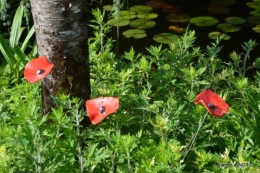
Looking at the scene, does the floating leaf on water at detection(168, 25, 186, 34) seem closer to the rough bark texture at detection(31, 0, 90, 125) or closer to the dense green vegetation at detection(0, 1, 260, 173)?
the dense green vegetation at detection(0, 1, 260, 173)

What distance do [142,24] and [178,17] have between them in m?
0.42

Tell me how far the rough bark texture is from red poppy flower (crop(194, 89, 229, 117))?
21.0 inches

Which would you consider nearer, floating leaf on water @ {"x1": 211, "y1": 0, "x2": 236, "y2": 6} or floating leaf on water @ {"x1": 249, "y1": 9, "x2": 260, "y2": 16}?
floating leaf on water @ {"x1": 249, "y1": 9, "x2": 260, "y2": 16}

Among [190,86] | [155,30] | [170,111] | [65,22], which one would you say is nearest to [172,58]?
[190,86]

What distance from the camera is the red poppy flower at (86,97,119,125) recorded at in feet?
5.82

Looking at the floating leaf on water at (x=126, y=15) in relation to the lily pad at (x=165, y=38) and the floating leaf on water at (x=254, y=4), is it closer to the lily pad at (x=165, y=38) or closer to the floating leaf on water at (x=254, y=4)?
the lily pad at (x=165, y=38)

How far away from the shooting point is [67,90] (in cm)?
198

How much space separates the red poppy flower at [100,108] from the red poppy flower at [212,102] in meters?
0.30

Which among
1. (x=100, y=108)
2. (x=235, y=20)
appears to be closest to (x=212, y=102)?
(x=100, y=108)

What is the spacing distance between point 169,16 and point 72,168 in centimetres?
345

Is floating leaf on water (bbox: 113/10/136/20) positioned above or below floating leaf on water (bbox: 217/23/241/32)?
above

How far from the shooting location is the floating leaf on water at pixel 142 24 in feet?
15.4

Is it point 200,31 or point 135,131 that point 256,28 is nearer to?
point 200,31

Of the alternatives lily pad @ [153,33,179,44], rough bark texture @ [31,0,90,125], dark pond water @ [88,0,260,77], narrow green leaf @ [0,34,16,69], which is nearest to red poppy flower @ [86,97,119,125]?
rough bark texture @ [31,0,90,125]
